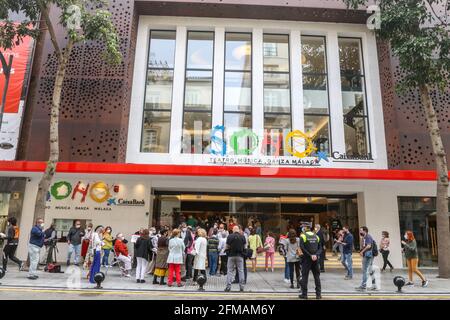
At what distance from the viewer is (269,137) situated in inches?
709

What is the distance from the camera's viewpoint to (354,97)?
18844 millimetres

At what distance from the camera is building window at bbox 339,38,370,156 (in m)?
18.2

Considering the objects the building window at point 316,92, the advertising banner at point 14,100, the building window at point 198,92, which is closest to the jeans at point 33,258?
the advertising banner at point 14,100

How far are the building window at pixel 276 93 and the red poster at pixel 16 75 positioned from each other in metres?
12.0

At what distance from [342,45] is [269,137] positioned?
6934 mm

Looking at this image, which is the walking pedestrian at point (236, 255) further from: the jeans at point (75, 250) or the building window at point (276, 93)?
the building window at point (276, 93)

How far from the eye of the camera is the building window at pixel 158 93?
18.0 metres

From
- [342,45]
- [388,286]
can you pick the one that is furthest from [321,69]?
[388,286]

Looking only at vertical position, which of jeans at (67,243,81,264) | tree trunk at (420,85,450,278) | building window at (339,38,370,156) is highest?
building window at (339,38,370,156)

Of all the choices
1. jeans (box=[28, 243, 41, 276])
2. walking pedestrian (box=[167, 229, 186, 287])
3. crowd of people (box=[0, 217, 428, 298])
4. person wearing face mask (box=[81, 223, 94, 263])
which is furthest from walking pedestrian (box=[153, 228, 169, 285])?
person wearing face mask (box=[81, 223, 94, 263])

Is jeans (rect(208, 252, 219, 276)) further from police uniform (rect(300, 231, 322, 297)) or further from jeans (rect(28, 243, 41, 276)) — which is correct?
jeans (rect(28, 243, 41, 276))

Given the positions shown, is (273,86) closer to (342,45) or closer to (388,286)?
(342,45)

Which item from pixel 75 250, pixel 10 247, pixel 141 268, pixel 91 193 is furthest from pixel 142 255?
pixel 91 193

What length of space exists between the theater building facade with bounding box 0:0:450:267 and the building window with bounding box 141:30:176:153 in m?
0.06
